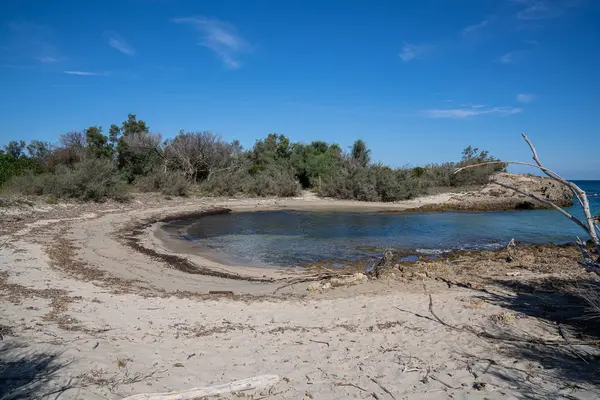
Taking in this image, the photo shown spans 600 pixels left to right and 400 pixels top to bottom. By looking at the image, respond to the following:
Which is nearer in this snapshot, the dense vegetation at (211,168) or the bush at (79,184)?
the bush at (79,184)

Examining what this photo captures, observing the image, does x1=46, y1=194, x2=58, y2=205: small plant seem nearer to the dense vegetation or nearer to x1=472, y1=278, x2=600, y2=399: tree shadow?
the dense vegetation

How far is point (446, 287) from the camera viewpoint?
7.98 m

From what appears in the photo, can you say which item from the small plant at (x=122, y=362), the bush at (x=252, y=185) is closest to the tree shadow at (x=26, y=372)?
the small plant at (x=122, y=362)

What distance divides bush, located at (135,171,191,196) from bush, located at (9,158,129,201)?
4.41 m

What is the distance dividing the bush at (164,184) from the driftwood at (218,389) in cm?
2751

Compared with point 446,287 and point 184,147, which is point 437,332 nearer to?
point 446,287

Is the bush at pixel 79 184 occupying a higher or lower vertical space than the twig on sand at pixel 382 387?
higher

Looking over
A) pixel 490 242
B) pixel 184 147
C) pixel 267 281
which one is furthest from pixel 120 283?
pixel 184 147

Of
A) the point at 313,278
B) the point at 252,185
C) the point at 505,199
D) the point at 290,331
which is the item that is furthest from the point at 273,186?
the point at 290,331

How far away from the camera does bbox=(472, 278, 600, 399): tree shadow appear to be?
390 centimetres

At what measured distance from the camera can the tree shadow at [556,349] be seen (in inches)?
153

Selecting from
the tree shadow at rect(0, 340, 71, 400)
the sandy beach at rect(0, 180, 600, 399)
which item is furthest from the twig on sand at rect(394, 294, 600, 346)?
the tree shadow at rect(0, 340, 71, 400)

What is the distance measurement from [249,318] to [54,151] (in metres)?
33.2

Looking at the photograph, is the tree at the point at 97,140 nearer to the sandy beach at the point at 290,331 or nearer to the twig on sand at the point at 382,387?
the sandy beach at the point at 290,331
